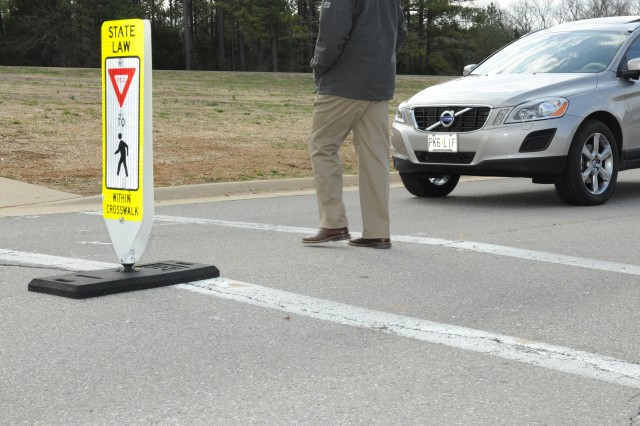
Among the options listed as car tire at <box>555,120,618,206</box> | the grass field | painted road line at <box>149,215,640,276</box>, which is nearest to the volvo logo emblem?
car tire at <box>555,120,618,206</box>

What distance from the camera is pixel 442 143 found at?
9.55m

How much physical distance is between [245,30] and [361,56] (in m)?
68.5

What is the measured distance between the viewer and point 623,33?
1062 cm

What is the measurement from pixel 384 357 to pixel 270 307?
3.52ft

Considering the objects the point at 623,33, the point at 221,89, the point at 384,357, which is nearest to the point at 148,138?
the point at 384,357

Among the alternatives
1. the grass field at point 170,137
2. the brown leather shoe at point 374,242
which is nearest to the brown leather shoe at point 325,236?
the brown leather shoe at point 374,242

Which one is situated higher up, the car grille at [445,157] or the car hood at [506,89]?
the car hood at [506,89]

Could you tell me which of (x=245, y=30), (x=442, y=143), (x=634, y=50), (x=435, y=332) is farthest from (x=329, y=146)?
(x=245, y=30)

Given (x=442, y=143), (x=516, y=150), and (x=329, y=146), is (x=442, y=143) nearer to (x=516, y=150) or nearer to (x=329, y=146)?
(x=516, y=150)

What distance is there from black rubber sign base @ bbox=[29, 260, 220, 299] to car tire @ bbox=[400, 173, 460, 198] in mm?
4637

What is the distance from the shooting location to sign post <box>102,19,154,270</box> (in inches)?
212

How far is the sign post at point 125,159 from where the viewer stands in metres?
5.39

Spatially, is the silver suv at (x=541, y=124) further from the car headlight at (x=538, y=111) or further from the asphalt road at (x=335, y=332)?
the asphalt road at (x=335, y=332)

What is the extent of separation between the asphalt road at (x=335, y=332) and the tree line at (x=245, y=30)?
5113 cm
